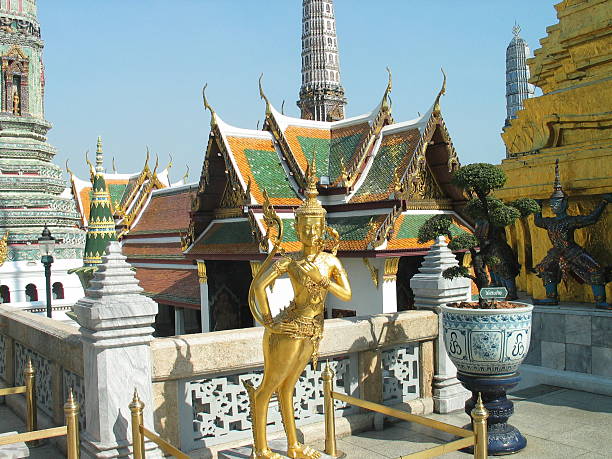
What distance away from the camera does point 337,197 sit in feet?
58.6

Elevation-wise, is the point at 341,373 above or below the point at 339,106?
below

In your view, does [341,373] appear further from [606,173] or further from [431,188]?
[431,188]

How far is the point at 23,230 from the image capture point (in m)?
22.6

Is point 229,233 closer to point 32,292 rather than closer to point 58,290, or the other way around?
point 58,290

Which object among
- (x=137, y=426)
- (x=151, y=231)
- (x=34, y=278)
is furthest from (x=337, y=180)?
(x=137, y=426)

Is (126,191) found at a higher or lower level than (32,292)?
higher

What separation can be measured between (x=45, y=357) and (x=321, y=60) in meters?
53.5

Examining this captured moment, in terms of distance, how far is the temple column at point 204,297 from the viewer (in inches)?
715

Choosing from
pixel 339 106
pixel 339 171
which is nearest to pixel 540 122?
pixel 339 171

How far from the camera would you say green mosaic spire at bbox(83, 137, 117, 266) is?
16109 mm

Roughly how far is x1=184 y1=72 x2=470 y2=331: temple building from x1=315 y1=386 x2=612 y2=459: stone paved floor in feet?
27.9

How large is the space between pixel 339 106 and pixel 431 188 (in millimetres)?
42165

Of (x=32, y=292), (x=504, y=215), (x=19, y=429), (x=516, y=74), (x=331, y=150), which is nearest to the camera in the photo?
(x=504, y=215)

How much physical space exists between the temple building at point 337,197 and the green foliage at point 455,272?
28.5ft
